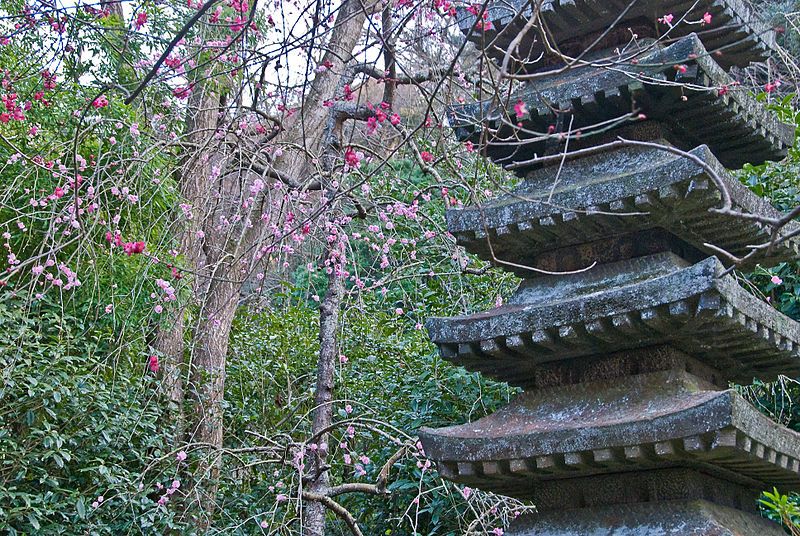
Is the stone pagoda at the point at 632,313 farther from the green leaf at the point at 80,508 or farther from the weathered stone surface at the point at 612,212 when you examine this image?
the green leaf at the point at 80,508

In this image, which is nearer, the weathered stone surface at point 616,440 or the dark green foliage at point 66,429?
the weathered stone surface at point 616,440

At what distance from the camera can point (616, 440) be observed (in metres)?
4.04

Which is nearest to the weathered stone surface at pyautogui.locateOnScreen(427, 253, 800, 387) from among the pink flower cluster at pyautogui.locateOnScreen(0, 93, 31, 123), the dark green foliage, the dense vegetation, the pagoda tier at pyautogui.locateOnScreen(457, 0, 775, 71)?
the pagoda tier at pyautogui.locateOnScreen(457, 0, 775, 71)

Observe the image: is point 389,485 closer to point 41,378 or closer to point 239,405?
point 239,405

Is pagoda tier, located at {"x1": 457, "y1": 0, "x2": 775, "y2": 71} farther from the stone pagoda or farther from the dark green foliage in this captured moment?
the dark green foliage

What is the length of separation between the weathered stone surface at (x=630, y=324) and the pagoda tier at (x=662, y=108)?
2.41 feet

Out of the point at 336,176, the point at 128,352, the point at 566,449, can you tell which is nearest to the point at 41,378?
the point at 128,352

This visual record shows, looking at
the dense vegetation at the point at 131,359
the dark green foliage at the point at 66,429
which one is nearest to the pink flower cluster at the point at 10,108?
the dense vegetation at the point at 131,359

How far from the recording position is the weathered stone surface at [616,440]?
3.89 m

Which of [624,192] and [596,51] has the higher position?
[596,51]

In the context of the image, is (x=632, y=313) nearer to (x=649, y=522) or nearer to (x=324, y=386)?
(x=649, y=522)

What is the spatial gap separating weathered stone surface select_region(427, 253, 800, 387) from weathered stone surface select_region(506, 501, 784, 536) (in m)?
0.77

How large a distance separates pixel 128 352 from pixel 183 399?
954 millimetres

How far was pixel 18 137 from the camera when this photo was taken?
684cm
